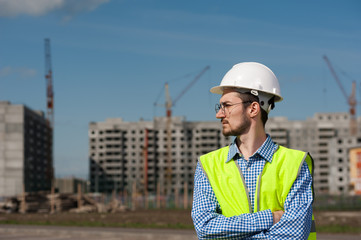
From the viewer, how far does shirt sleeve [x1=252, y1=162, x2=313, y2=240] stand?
10.5ft

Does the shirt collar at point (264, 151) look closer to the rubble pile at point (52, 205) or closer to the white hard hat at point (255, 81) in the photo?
the white hard hat at point (255, 81)

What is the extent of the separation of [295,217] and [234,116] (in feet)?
2.00

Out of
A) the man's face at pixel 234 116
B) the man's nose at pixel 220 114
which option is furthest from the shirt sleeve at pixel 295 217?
the man's nose at pixel 220 114

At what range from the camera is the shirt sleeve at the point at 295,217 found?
3.20 metres

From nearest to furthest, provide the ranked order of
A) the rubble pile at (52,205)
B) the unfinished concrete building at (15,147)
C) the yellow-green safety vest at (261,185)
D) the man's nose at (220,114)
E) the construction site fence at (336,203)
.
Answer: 1. the yellow-green safety vest at (261,185)
2. the man's nose at (220,114)
3. the construction site fence at (336,203)
4. the rubble pile at (52,205)
5. the unfinished concrete building at (15,147)

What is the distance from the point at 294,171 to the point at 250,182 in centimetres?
23

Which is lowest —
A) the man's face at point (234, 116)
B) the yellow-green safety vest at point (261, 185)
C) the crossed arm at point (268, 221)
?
the crossed arm at point (268, 221)

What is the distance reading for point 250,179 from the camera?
3.34 metres

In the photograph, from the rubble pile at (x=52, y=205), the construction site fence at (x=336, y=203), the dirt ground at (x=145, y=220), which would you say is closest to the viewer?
the dirt ground at (x=145, y=220)

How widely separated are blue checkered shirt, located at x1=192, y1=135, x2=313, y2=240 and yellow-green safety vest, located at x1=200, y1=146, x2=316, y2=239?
28 millimetres

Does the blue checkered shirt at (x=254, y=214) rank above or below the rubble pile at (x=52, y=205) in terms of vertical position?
above

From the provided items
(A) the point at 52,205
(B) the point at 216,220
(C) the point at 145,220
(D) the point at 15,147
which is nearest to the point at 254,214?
(B) the point at 216,220

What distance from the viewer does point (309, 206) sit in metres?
3.25

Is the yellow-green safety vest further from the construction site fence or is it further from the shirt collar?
the construction site fence
